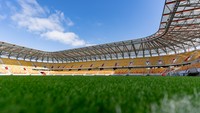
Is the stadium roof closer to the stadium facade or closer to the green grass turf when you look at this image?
the stadium facade

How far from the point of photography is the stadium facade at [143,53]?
20562 millimetres

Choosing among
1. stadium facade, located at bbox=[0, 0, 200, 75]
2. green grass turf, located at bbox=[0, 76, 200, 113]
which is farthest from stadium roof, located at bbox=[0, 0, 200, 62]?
green grass turf, located at bbox=[0, 76, 200, 113]

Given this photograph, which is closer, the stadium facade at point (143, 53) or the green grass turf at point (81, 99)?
the green grass turf at point (81, 99)

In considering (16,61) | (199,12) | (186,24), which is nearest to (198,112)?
(199,12)

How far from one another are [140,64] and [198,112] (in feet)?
146

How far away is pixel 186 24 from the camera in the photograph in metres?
21.7

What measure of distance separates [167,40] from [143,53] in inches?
486

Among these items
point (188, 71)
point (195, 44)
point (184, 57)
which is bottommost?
point (188, 71)

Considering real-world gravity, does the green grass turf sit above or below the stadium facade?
below

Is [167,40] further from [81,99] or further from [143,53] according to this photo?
[81,99]

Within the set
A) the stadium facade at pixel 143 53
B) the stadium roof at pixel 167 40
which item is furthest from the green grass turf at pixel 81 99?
the stadium facade at pixel 143 53

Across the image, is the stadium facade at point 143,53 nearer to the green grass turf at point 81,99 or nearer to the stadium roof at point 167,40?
the stadium roof at point 167,40

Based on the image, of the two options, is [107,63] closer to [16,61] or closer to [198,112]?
[16,61]

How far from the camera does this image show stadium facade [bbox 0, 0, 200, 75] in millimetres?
20562
